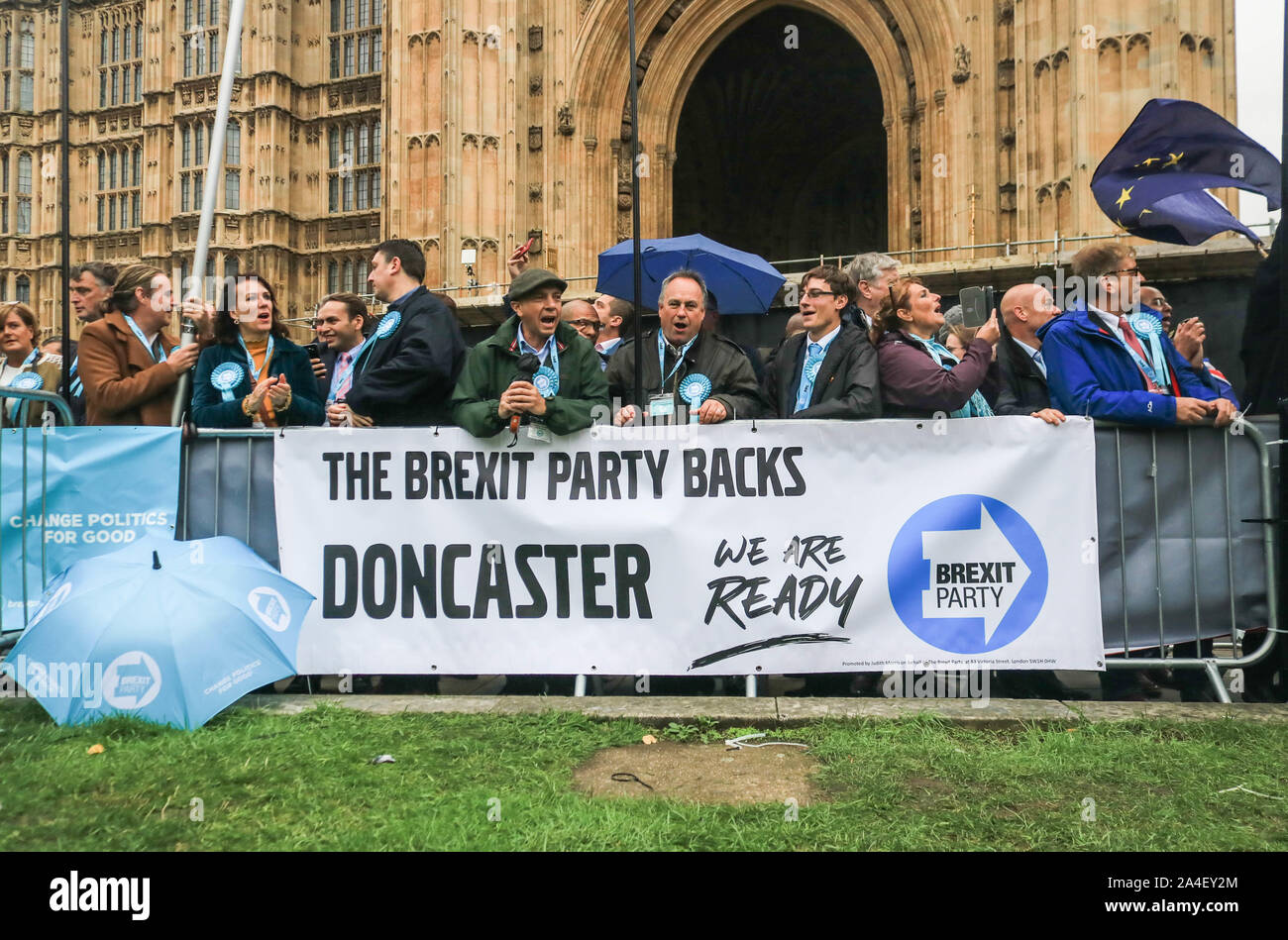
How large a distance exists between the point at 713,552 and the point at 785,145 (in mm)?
32262

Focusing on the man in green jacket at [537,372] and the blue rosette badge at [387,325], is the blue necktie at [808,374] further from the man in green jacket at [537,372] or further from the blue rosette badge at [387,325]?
the blue rosette badge at [387,325]

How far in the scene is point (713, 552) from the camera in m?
4.27

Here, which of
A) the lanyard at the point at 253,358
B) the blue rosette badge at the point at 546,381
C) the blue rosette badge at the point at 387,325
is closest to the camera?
the blue rosette badge at the point at 546,381

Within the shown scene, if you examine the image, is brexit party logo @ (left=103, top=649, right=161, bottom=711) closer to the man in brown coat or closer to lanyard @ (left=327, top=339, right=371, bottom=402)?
the man in brown coat

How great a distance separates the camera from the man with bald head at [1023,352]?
16.5 ft

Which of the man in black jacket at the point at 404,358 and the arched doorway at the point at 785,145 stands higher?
the arched doorway at the point at 785,145

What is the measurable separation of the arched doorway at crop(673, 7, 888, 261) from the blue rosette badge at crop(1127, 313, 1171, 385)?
2081cm

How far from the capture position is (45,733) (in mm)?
3457

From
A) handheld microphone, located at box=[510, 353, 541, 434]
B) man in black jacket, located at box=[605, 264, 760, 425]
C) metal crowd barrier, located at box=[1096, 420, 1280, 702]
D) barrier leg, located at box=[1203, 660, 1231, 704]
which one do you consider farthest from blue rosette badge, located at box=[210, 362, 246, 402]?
barrier leg, located at box=[1203, 660, 1231, 704]

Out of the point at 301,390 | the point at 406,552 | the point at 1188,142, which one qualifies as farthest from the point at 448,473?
the point at 1188,142

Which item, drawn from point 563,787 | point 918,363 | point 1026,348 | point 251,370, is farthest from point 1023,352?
point 251,370

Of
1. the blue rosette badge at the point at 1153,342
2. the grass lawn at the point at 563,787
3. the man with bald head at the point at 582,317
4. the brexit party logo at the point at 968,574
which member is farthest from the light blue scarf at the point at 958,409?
the man with bald head at the point at 582,317

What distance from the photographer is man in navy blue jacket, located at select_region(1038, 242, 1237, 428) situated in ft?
13.7

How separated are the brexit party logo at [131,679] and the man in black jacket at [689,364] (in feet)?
7.44
